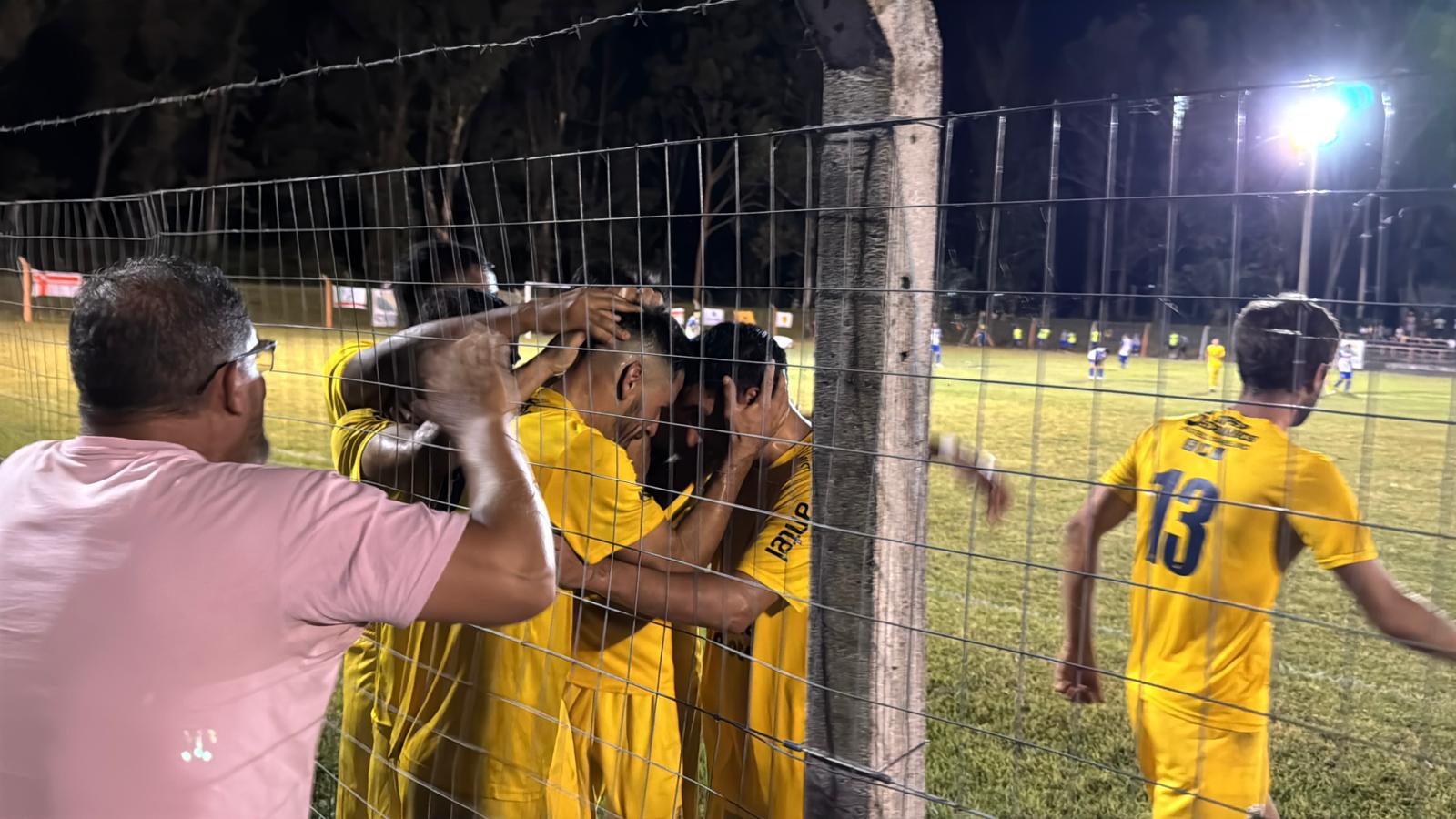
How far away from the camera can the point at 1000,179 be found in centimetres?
137

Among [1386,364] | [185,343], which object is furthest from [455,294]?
[1386,364]

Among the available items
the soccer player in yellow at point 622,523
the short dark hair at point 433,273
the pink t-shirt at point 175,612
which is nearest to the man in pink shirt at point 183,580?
the pink t-shirt at point 175,612

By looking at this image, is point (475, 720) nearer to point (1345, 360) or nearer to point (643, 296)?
point (643, 296)

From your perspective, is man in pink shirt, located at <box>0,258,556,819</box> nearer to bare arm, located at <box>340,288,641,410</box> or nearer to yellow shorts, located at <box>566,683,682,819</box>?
bare arm, located at <box>340,288,641,410</box>

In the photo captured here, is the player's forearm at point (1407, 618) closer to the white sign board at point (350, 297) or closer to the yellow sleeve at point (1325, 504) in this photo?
the yellow sleeve at point (1325, 504)

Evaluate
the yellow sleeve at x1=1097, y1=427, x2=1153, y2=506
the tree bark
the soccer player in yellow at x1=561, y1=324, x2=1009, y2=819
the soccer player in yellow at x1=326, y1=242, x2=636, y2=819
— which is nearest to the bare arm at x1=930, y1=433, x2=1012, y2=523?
the soccer player in yellow at x1=561, y1=324, x2=1009, y2=819

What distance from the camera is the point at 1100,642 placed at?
223 inches

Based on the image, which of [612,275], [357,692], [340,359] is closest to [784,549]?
[612,275]

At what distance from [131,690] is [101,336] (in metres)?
0.47

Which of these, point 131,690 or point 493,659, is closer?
point 131,690

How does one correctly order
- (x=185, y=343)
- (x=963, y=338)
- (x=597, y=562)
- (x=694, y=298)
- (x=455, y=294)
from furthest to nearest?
(x=455, y=294)
(x=597, y=562)
(x=694, y=298)
(x=963, y=338)
(x=185, y=343)

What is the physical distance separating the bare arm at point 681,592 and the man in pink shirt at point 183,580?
0.85m

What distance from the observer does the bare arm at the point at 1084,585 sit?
86.7 inches

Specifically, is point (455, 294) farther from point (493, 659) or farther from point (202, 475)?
point (202, 475)
